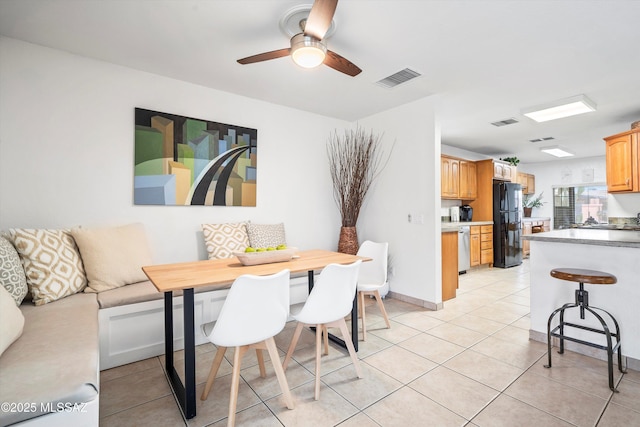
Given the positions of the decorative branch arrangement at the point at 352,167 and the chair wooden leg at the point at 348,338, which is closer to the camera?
the chair wooden leg at the point at 348,338

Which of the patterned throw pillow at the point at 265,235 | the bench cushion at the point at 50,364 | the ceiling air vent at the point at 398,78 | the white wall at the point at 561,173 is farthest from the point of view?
the white wall at the point at 561,173

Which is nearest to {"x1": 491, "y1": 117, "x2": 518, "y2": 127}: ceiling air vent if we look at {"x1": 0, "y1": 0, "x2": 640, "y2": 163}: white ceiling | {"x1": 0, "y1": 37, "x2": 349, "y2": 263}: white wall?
{"x1": 0, "y1": 0, "x2": 640, "y2": 163}: white ceiling

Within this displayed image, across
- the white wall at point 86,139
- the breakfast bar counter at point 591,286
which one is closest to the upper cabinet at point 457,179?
the breakfast bar counter at point 591,286

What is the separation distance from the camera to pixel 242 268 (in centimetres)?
205

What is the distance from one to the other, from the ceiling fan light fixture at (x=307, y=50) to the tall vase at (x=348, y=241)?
234cm

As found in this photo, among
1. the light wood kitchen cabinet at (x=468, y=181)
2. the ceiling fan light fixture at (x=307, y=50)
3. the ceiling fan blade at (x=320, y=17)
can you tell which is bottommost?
the light wood kitchen cabinet at (x=468, y=181)

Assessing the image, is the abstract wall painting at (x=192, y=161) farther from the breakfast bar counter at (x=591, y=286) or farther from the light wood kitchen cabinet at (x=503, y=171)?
the light wood kitchen cabinet at (x=503, y=171)

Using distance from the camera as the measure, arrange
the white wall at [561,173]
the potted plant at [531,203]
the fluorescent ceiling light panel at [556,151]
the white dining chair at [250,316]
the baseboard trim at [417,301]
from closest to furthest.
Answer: the white dining chair at [250,316], the baseboard trim at [417,301], the fluorescent ceiling light panel at [556,151], the white wall at [561,173], the potted plant at [531,203]

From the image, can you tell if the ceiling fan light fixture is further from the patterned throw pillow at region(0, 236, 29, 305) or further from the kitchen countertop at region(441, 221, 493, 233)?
the kitchen countertop at region(441, 221, 493, 233)

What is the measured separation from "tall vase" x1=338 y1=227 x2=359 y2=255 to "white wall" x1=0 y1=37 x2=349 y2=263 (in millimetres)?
1103

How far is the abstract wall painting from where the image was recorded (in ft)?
9.38

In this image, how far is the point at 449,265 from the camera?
3809 mm

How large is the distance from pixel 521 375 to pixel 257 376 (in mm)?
1836

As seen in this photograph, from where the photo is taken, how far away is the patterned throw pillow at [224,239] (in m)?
3.03
